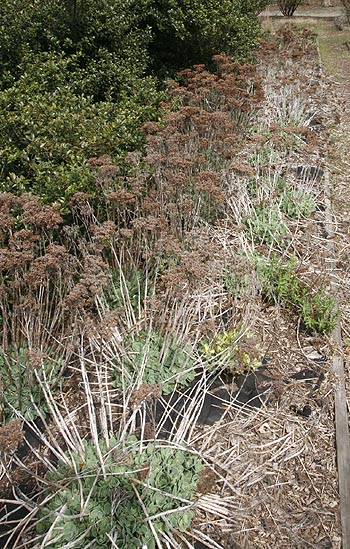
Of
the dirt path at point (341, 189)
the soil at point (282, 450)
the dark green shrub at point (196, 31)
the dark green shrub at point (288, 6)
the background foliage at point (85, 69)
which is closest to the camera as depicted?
the soil at point (282, 450)

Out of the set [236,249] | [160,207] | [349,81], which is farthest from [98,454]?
[349,81]

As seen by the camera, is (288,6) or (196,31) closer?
(196,31)

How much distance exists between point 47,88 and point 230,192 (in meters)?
2.12

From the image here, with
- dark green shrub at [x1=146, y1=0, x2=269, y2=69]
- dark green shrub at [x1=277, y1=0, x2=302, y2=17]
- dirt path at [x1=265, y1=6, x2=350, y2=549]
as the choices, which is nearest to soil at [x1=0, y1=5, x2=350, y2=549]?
dirt path at [x1=265, y1=6, x2=350, y2=549]

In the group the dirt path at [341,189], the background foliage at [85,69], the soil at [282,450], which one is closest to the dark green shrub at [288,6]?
the dirt path at [341,189]

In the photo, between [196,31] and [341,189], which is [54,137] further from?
[196,31]

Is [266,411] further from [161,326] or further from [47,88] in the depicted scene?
[47,88]

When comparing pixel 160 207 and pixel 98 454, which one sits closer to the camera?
pixel 98 454

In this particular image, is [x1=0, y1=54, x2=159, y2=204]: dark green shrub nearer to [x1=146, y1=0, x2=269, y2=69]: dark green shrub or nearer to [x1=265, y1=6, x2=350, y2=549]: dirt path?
[x1=265, y1=6, x2=350, y2=549]: dirt path

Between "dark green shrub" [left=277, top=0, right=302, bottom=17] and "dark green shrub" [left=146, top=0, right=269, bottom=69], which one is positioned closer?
"dark green shrub" [left=146, top=0, right=269, bottom=69]

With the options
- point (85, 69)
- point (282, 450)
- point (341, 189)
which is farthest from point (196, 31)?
point (282, 450)

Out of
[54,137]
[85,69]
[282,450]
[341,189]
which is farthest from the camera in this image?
[85,69]

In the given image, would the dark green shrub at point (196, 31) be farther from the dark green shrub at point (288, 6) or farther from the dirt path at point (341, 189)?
the dark green shrub at point (288, 6)

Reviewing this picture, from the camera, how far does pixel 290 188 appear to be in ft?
16.9
